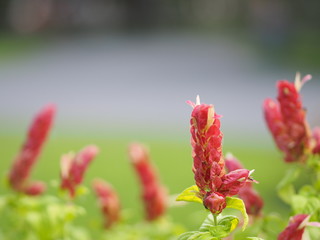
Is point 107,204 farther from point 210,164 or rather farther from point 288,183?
point 210,164

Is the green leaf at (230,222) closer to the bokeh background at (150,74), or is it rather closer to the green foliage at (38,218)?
the green foliage at (38,218)

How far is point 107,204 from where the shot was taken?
2939 millimetres

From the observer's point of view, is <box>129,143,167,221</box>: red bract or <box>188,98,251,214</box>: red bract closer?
<box>188,98,251,214</box>: red bract

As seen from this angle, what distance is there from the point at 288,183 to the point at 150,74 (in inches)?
590

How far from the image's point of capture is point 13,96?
13.9 m

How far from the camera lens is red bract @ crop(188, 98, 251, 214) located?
163cm

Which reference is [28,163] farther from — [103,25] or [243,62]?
[103,25]

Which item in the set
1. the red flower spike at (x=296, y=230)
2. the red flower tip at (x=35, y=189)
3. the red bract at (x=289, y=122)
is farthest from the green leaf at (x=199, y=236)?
the red flower tip at (x=35, y=189)

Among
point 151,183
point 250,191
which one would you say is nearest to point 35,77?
point 151,183

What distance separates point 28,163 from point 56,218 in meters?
0.33

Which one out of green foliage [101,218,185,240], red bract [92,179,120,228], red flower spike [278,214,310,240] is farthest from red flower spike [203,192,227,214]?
red bract [92,179,120,228]

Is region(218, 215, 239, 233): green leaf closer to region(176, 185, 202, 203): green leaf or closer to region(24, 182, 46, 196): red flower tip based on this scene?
region(176, 185, 202, 203): green leaf

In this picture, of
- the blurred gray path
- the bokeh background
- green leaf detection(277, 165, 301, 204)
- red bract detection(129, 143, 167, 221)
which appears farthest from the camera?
the blurred gray path

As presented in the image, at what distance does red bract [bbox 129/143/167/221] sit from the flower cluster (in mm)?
986
